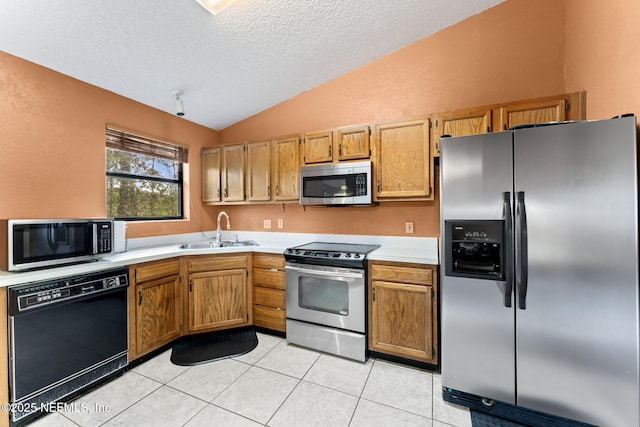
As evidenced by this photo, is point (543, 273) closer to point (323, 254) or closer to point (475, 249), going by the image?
point (475, 249)

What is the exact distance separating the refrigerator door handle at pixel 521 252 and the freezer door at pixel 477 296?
0.06 meters

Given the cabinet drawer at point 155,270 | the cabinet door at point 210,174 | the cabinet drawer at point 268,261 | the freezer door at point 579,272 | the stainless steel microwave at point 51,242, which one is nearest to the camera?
the freezer door at point 579,272

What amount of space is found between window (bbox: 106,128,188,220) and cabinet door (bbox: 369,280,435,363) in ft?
8.60

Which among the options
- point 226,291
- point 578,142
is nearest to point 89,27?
point 226,291

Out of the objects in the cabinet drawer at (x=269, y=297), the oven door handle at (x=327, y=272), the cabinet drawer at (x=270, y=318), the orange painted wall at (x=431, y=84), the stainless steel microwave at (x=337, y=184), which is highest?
the orange painted wall at (x=431, y=84)

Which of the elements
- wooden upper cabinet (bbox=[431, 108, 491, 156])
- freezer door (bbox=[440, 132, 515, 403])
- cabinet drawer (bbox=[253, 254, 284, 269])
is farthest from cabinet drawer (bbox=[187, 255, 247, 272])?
wooden upper cabinet (bbox=[431, 108, 491, 156])

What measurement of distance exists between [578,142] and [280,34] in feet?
7.16

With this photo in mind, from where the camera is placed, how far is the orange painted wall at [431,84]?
236cm

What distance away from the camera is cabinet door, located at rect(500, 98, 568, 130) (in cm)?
203

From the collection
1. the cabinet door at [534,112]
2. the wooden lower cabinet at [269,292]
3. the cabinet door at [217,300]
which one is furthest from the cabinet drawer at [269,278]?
the cabinet door at [534,112]

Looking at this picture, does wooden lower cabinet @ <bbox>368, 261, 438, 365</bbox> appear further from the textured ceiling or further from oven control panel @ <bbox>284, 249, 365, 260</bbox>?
the textured ceiling

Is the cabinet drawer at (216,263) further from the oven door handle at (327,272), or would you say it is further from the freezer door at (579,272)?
the freezer door at (579,272)

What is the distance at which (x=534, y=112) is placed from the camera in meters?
2.09

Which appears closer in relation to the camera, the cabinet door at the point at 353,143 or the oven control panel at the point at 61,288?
the oven control panel at the point at 61,288
